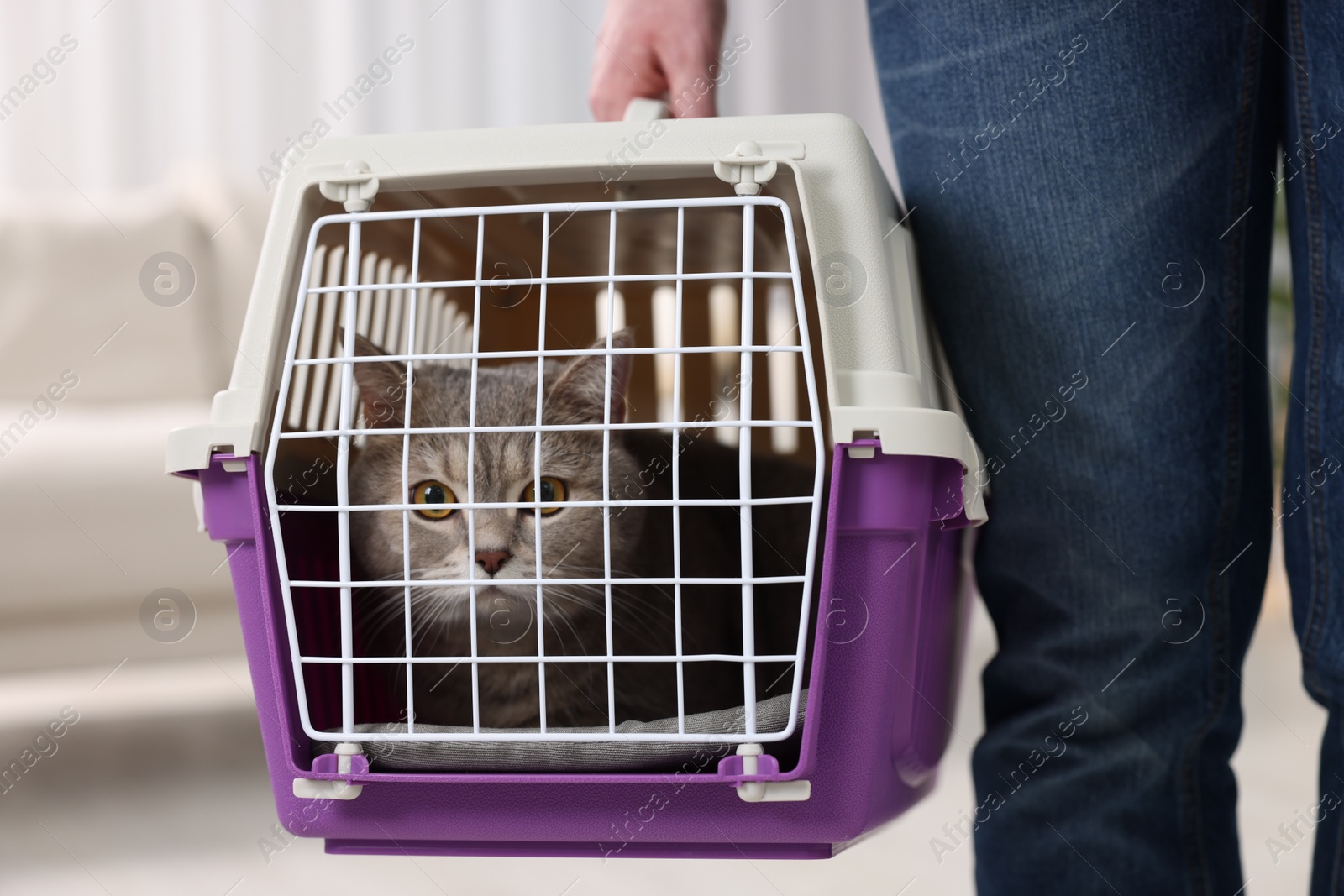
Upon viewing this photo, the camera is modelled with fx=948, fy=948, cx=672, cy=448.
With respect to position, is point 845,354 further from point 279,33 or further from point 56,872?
point 279,33

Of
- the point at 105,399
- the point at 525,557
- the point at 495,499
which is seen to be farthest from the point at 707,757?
the point at 105,399

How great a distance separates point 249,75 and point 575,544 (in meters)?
1.80

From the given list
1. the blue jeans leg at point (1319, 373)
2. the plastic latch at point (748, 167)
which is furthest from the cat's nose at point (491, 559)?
the blue jeans leg at point (1319, 373)

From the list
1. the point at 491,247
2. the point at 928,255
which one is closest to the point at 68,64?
the point at 491,247

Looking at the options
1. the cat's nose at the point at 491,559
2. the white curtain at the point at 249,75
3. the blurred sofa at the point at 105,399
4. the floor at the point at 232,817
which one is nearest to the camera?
the cat's nose at the point at 491,559

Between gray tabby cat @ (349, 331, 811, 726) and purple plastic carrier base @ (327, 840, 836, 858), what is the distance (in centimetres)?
20

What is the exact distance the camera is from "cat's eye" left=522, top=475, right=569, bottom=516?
973mm

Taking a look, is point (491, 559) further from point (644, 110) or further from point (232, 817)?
point (232, 817)

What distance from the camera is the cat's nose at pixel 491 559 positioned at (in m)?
0.87

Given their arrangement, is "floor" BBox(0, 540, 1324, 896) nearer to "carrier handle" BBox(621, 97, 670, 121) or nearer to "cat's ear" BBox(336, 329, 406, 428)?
"cat's ear" BBox(336, 329, 406, 428)

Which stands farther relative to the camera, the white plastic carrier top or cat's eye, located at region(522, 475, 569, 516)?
cat's eye, located at region(522, 475, 569, 516)

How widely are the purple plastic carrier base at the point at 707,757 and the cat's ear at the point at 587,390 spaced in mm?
307

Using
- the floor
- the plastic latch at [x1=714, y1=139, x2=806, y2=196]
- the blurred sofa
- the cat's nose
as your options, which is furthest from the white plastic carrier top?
the blurred sofa

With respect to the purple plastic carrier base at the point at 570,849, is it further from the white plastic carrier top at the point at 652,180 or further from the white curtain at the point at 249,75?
the white curtain at the point at 249,75
